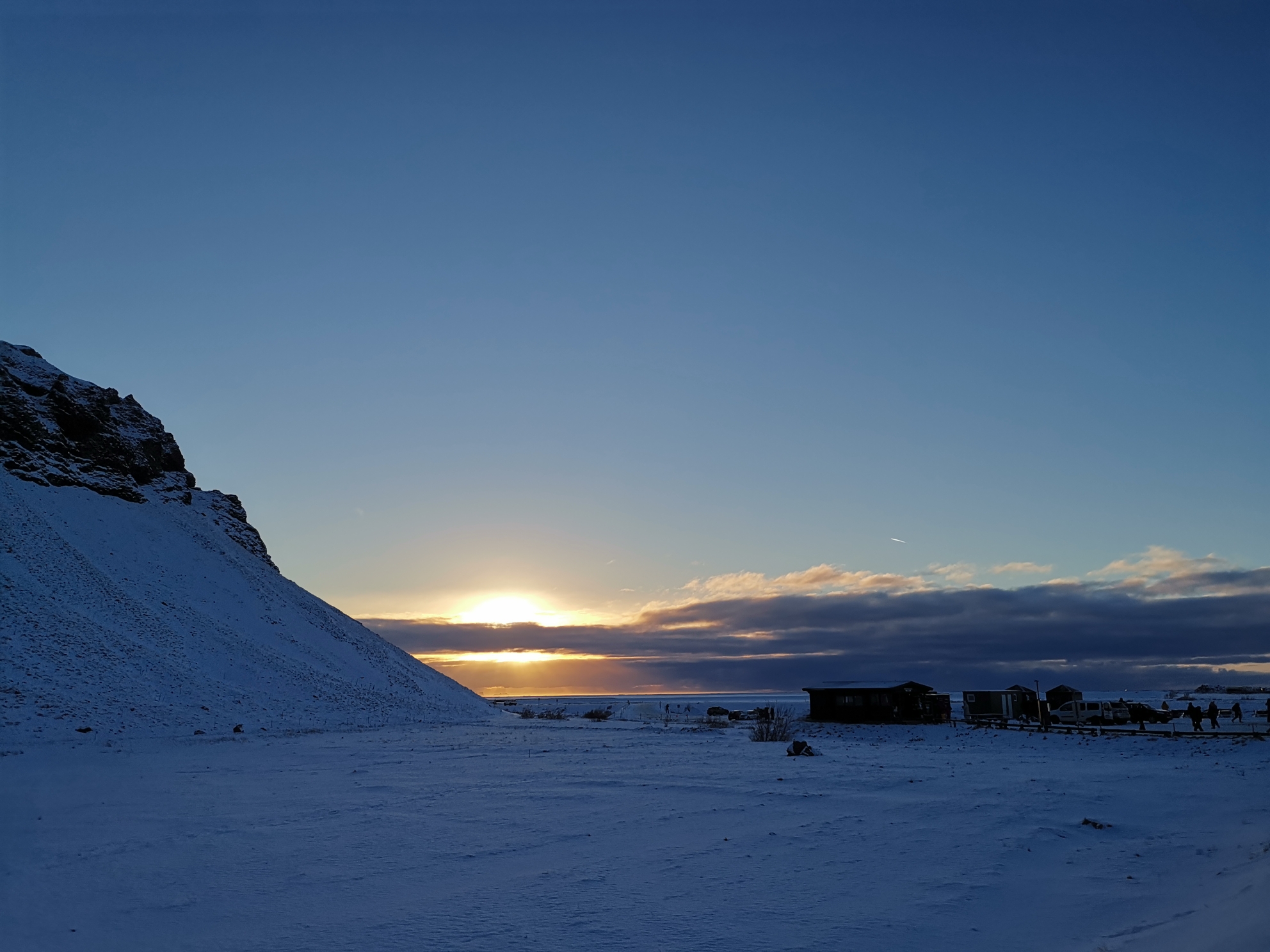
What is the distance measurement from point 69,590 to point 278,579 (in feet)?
92.6

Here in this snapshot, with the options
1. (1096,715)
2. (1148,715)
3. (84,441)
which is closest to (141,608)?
(84,441)

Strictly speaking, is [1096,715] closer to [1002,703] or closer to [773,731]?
[1002,703]

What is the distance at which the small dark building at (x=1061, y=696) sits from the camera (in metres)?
64.4

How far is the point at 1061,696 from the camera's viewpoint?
220 feet

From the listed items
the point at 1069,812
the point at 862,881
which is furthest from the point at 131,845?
the point at 1069,812

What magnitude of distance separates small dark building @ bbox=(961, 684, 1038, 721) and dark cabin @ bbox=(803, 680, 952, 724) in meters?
3.43

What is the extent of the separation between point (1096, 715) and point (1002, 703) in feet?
41.5

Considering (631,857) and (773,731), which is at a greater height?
(631,857)

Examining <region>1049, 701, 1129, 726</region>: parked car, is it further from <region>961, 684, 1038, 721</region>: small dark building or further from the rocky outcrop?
the rocky outcrop

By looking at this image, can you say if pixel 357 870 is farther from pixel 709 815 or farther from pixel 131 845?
pixel 709 815

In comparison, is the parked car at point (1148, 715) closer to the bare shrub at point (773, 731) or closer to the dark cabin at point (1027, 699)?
the dark cabin at point (1027, 699)

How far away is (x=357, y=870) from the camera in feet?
36.9

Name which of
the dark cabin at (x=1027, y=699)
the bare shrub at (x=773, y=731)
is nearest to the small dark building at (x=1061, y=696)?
the dark cabin at (x=1027, y=699)

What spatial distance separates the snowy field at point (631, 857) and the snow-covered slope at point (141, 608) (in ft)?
53.7
